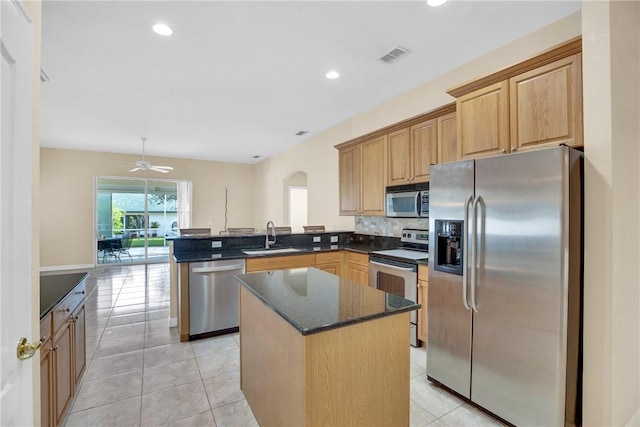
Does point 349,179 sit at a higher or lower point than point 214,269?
higher

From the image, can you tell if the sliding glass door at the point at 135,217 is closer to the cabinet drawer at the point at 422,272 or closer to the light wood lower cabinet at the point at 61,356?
the light wood lower cabinet at the point at 61,356

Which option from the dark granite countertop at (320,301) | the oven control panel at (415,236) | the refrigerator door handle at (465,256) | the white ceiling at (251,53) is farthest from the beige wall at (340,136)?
the dark granite countertop at (320,301)

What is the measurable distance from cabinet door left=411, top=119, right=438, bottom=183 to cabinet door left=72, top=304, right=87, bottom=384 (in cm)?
322

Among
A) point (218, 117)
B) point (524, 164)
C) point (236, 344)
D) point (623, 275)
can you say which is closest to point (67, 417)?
point (236, 344)

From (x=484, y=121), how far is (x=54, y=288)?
322 centimetres

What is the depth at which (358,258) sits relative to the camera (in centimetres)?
390

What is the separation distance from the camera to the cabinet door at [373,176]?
3865 millimetres

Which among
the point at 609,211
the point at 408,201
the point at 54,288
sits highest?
the point at 408,201

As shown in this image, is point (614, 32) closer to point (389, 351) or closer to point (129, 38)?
point (389, 351)

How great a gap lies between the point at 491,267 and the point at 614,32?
1537 millimetres

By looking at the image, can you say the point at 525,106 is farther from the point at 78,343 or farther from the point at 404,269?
the point at 78,343

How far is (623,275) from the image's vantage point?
1816mm

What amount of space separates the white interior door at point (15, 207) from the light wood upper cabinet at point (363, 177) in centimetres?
332

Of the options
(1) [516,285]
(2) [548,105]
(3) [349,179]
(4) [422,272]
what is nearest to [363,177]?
(3) [349,179]
